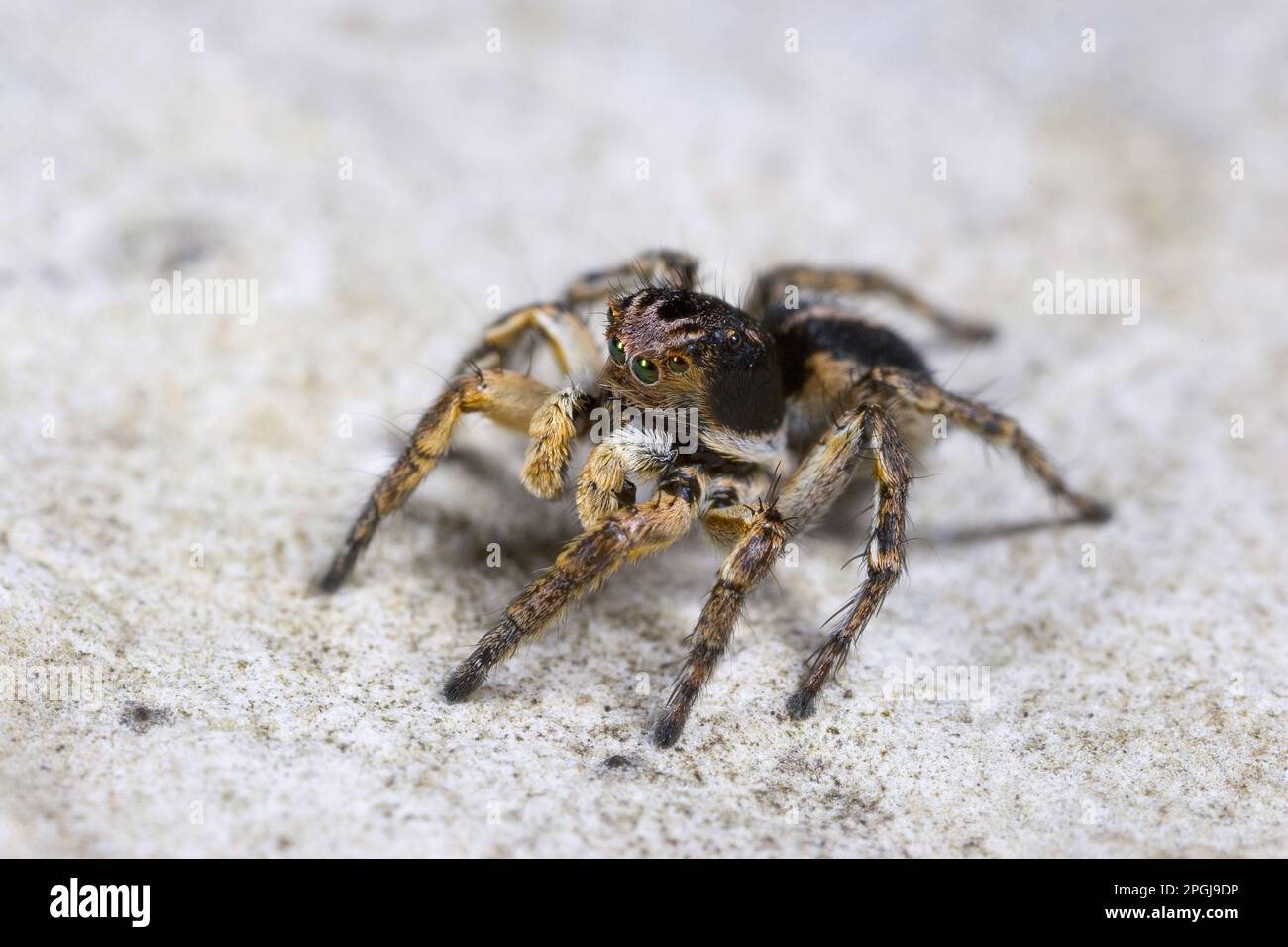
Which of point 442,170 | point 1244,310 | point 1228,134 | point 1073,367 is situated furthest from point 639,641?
point 1228,134

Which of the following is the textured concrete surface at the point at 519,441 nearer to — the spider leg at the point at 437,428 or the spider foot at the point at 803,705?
the spider foot at the point at 803,705

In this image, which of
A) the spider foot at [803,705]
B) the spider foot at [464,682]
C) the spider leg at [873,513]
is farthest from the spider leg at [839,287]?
the spider foot at [464,682]

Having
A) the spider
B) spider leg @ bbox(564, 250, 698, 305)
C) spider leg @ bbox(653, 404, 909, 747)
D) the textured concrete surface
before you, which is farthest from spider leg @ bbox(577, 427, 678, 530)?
spider leg @ bbox(564, 250, 698, 305)

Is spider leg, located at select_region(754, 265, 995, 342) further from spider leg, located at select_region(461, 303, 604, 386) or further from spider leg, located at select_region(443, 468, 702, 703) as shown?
spider leg, located at select_region(443, 468, 702, 703)

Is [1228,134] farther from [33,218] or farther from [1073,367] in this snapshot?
[33,218]

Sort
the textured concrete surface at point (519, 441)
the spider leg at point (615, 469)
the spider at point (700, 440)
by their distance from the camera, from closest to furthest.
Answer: the textured concrete surface at point (519, 441), the spider at point (700, 440), the spider leg at point (615, 469)
